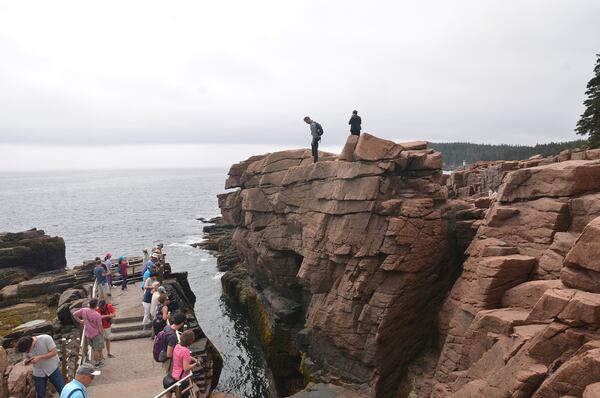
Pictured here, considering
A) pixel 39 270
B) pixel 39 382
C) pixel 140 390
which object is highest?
pixel 39 382

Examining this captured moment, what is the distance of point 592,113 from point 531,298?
41.0 meters

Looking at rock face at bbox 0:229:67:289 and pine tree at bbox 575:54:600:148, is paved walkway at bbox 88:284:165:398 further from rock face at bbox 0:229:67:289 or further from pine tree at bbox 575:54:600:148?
pine tree at bbox 575:54:600:148

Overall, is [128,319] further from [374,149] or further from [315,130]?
[374,149]

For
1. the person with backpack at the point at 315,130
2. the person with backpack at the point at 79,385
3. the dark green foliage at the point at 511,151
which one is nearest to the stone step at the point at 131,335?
the person with backpack at the point at 79,385

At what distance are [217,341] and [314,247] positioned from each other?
18190 mm

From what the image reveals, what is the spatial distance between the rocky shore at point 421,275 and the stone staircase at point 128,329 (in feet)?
33.2

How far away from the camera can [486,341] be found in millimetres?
15172

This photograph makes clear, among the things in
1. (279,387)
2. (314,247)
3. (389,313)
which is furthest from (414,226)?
(279,387)

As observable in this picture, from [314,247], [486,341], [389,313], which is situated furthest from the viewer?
[314,247]

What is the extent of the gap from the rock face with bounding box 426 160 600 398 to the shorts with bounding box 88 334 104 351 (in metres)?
14.0

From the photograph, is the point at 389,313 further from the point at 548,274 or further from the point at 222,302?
the point at 222,302

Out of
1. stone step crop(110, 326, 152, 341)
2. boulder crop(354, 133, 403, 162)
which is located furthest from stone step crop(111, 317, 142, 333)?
boulder crop(354, 133, 403, 162)

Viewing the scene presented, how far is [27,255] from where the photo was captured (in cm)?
4678

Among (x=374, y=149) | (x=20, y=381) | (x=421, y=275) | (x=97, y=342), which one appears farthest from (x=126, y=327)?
(x=374, y=149)
